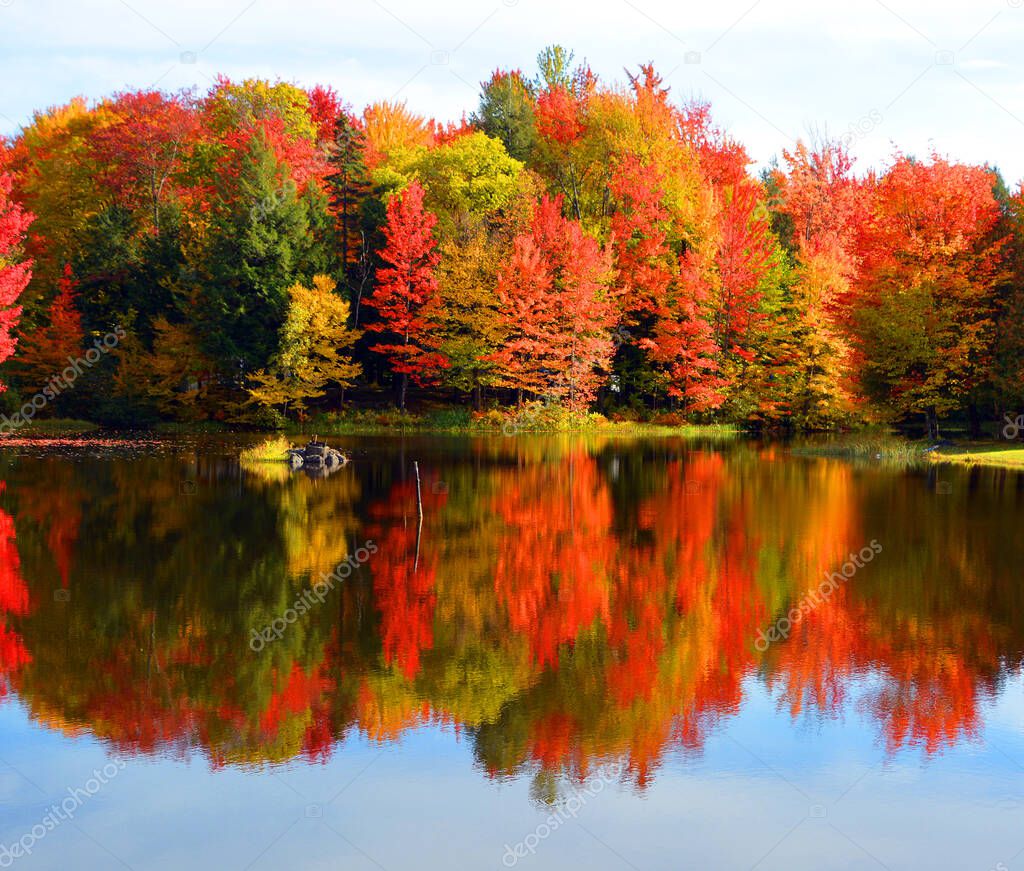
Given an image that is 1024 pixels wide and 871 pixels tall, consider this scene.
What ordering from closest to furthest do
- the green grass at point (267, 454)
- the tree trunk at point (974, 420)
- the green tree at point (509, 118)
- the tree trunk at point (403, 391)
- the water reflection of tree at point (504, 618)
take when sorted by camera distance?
1. the water reflection of tree at point (504, 618)
2. the green grass at point (267, 454)
3. the tree trunk at point (974, 420)
4. the tree trunk at point (403, 391)
5. the green tree at point (509, 118)

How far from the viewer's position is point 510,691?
13.4 meters

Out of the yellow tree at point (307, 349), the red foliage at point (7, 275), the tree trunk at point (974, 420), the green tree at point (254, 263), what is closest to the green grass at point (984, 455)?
the tree trunk at point (974, 420)

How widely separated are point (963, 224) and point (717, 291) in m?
17.7

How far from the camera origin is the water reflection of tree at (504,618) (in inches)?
491

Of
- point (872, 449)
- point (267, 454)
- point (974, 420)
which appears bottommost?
point (267, 454)

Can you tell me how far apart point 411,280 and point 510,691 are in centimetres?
5052

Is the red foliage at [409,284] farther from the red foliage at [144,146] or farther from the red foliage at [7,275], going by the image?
the red foliage at [7,275]

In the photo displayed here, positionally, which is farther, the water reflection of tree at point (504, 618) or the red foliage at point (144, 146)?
the red foliage at point (144, 146)

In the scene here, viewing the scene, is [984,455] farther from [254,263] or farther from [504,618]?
[254,263]

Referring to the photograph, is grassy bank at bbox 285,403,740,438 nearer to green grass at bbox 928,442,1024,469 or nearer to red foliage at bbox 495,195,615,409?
red foliage at bbox 495,195,615,409

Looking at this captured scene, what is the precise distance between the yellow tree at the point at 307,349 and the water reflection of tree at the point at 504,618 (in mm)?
27077

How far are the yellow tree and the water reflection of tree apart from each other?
27.1 m

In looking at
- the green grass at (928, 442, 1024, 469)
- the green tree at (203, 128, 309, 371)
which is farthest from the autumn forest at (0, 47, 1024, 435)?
the green grass at (928, 442, 1024, 469)

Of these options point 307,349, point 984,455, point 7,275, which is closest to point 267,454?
point 307,349
